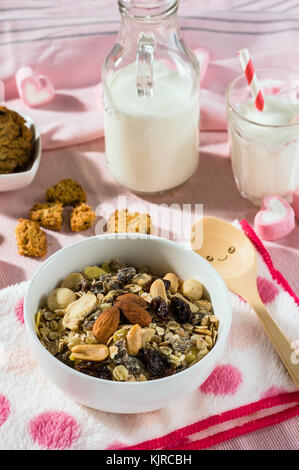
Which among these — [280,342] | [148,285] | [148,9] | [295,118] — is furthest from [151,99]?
[280,342]

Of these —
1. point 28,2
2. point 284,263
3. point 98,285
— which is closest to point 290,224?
point 284,263

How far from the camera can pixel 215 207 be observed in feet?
3.69

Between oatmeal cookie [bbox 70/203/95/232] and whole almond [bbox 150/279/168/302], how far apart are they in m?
0.27

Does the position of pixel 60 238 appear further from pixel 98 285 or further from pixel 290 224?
pixel 290 224

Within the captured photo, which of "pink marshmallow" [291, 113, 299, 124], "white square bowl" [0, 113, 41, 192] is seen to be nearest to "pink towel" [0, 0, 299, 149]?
"white square bowl" [0, 113, 41, 192]

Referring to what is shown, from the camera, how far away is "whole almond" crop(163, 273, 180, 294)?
2.78ft

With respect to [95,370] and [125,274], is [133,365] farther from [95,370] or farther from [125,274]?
[125,274]

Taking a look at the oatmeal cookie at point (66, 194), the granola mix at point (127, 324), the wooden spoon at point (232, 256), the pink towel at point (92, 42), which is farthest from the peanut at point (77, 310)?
the pink towel at point (92, 42)

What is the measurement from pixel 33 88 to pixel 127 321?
0.69 m

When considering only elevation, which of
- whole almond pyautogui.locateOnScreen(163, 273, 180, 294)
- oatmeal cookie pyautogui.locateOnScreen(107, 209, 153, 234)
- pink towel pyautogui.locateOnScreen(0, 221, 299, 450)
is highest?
whole almond pyautogui.locateOnScreen(163, 273, 180, 294)

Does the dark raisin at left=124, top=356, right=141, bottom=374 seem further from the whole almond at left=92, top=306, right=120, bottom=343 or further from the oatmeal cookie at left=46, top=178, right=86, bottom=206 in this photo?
the oatmeal cookie at left=46, top=178, right=86, bottom=206

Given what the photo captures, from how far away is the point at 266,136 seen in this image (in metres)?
1.04

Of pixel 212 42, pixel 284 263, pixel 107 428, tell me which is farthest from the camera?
pixel 212 42

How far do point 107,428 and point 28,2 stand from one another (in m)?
1.00
